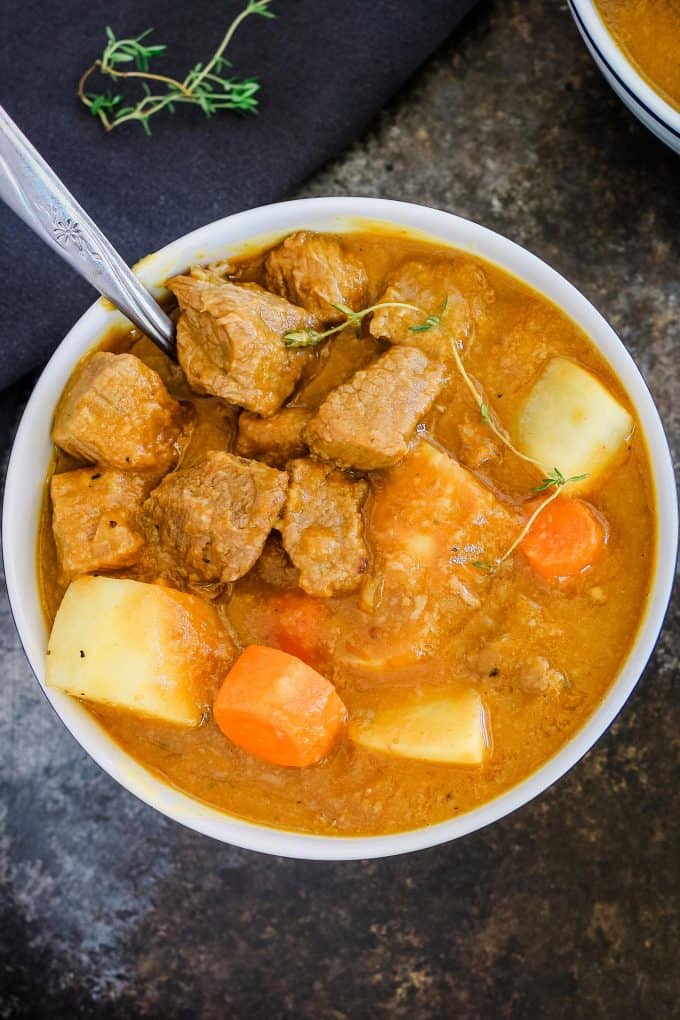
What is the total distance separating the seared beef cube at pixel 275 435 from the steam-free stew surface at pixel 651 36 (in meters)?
1.23

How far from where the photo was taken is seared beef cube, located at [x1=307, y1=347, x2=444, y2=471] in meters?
2.55

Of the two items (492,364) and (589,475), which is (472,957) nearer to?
(589,475)

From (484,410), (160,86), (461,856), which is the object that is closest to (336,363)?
(484,410)

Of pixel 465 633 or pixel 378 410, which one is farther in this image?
pixel 465 633

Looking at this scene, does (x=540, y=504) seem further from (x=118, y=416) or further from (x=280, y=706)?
(x=118, y=416)

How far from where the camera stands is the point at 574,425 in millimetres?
2611

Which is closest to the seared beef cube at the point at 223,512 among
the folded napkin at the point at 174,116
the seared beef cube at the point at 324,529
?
the seared beef cube at the point at 324,529

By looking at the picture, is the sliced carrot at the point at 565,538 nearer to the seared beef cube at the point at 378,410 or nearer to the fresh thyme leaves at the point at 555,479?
the fresh thyme leaves at the point at 555,479

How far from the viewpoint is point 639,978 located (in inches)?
126

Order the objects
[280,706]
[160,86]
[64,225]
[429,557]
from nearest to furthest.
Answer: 1. [64,225]
2. [280,706]
3. [429,557]
4. [160,86]

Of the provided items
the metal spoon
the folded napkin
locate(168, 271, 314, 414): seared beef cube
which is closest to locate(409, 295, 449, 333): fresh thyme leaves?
locate(168, 271, 314, 414): seared beef cube

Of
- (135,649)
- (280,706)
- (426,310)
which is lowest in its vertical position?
(280,706)

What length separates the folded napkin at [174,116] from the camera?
9.93ft

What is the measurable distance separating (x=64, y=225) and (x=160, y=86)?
2.74 feet
